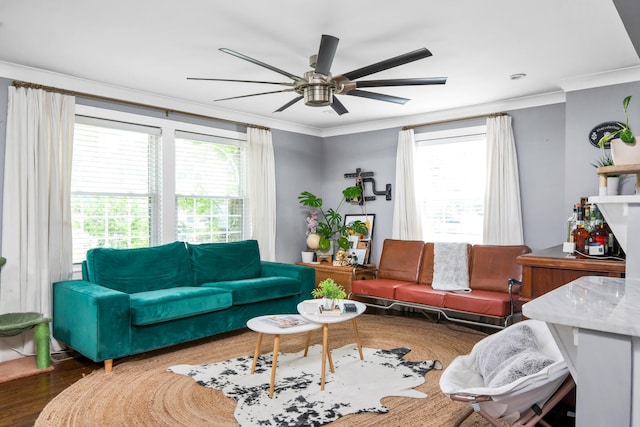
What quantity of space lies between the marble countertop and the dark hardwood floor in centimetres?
287

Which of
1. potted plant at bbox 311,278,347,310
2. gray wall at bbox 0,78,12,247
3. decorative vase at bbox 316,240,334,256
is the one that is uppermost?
gray wall at bbox 0,78,12,247

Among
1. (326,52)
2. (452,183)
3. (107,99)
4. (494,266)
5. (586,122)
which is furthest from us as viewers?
(452,183)

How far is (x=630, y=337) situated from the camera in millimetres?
1008

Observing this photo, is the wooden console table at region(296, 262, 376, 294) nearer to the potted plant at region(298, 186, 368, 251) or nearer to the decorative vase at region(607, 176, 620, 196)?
the potted plant at region(298, 186, 368, 251)

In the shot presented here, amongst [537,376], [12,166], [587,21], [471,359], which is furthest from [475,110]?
[12,166]

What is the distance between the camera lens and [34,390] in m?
2.99

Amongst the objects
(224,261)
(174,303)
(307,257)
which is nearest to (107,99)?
(224,261)

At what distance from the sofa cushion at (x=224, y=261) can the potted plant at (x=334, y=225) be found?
1152 millimetres

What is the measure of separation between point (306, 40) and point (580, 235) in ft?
8.34

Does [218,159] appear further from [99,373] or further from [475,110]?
[475,110]

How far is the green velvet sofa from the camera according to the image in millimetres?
3332

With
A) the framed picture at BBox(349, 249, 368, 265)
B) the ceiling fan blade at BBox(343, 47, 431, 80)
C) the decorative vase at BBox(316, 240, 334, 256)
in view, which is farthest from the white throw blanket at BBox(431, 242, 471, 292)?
the ceiling fan blade at BBox(343, 47, 431, 80)

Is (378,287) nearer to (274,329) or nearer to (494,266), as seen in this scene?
(494,266)

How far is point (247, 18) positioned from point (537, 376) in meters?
2.60
